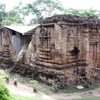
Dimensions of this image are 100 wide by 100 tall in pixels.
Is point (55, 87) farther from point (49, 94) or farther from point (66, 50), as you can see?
point (66, 50)

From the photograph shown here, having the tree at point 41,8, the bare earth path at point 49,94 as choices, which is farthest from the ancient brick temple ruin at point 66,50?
the tree at point 41,8

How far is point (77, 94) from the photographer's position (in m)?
10.2

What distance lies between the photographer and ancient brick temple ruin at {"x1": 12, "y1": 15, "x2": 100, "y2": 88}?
1083cm

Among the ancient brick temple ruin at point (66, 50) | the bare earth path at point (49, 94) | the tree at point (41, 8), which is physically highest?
the tree at point (41, 8)

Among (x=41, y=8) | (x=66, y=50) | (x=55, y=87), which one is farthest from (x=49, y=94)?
(x=41, y=8)

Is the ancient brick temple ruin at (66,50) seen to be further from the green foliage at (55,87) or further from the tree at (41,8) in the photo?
the tree at (41,8)

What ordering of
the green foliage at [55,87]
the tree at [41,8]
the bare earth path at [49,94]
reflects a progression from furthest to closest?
the tree at [41,8]
the green foliage at [55,87]
the bare earth path at [49,94]

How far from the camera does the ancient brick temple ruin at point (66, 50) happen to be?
10.8 m

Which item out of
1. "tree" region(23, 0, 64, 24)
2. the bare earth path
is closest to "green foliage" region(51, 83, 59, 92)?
the bare earth path

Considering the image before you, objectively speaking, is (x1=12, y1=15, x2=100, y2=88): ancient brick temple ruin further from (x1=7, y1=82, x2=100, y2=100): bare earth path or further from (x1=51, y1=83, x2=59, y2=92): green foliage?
(x1=7, y1=82, x2=100, y2=100): bare earth path

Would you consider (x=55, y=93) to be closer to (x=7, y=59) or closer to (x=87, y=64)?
(x=87, y=64)

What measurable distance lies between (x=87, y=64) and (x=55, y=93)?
10.1 feet

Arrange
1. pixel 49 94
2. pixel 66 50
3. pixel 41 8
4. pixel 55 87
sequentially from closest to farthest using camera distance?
pixel 49 94 → pixel 55 87 → pixel 66 50 → pixel 41 8

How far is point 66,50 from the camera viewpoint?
1099 centimetres
